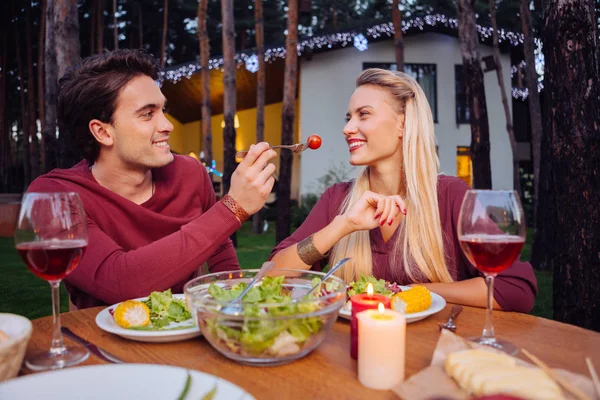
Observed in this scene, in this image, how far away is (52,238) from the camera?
3.69ft

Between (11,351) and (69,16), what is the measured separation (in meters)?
5.06

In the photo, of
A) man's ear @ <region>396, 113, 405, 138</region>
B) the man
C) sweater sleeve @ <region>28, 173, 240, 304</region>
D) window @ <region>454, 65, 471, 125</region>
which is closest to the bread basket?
sweater sleeve @ <region>28, 173, 240, 304</region>

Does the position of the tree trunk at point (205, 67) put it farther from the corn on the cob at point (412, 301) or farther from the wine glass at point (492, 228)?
the wine glass at point (492, 228)

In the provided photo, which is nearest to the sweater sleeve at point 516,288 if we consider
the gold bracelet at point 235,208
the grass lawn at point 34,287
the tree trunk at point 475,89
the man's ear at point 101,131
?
the gold bracelet at point 235,208

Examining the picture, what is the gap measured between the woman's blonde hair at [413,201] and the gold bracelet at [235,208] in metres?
0.76

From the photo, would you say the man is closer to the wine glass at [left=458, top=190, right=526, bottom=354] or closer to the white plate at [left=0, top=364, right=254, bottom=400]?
the wine glass at [left=458, top=190, right=526, bottom=354]

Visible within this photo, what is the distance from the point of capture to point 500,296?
5.44 ft

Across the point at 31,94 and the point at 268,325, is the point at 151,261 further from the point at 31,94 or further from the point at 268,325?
the point at 31,94

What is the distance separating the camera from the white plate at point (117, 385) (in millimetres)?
808

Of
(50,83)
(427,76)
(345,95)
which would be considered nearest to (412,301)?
(50,83)

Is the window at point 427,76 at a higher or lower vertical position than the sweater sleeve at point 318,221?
higher

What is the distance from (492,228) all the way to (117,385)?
2.85 feet

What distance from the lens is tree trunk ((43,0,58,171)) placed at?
240 inches

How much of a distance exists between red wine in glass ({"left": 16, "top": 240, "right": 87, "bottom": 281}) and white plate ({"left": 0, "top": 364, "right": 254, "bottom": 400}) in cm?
33
